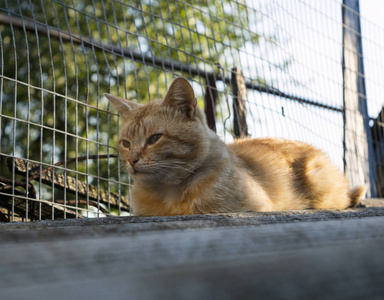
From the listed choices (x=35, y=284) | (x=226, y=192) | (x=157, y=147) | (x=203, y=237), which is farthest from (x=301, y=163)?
(x=35, y=284)

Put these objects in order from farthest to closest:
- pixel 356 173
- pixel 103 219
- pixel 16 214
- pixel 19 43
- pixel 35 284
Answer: pixel 19 43 → pixel 356 173 → pixel 16 214 → pixel 103 219 → pixel 35 284

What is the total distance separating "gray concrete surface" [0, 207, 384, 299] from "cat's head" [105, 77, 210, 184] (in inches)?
53.6

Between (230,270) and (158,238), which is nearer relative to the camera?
(230,270)

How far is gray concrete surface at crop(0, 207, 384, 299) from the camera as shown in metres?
0.48

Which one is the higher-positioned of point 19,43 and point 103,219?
point 19,43

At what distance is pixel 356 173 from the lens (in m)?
4.18

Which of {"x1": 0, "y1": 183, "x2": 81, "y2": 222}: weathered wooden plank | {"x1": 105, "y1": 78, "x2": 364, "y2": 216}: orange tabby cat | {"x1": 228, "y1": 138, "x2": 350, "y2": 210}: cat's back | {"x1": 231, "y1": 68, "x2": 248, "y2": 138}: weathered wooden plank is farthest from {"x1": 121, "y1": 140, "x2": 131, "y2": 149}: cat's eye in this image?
{"x1": 231, "y1": 68, "x2": 248, "y2": 138}: weathered wooden plank

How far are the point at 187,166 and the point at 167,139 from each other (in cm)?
16

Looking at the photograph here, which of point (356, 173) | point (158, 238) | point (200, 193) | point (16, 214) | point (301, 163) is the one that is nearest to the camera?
point (158, 238)

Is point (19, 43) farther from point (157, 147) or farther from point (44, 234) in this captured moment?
point (44, 234)

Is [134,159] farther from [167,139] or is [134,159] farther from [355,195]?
[355,195]

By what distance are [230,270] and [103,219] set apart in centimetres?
96

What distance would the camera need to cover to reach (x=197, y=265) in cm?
56

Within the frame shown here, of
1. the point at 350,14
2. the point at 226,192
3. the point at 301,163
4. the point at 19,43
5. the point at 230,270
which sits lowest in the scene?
the point at 230,270
